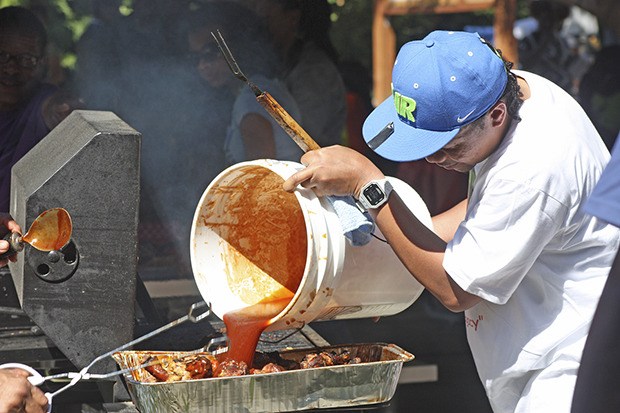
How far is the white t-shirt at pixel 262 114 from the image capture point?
477 cm

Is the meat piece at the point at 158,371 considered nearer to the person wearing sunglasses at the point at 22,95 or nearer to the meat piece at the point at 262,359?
the meat piece at the point at 262,359

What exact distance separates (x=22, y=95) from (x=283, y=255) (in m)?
1.98

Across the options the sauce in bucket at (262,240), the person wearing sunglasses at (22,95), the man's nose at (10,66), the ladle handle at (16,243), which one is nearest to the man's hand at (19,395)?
the ladle handle at (16,243)

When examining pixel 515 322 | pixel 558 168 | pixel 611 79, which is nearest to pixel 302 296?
pixel 515 322

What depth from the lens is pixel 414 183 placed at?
6.16 metres

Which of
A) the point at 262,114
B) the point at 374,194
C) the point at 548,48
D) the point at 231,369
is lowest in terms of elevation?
the point at 548,48

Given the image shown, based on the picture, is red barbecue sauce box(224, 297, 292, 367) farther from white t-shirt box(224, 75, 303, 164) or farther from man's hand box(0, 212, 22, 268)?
white t-shirt box(224, 75, 303, 164)

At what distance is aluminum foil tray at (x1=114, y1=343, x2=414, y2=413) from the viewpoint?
219 cm

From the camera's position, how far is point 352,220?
233 cm

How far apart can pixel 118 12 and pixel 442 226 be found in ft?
12.0

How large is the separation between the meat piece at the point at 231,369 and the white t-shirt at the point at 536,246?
59 centimetres

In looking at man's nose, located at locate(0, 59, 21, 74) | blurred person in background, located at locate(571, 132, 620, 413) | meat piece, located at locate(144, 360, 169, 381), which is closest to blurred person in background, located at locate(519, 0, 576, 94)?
man's nose, located at locate(0, 59, 21, 74)

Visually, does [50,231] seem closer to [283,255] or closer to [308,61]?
[283,255]

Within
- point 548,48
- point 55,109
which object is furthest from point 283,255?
point 548,48
